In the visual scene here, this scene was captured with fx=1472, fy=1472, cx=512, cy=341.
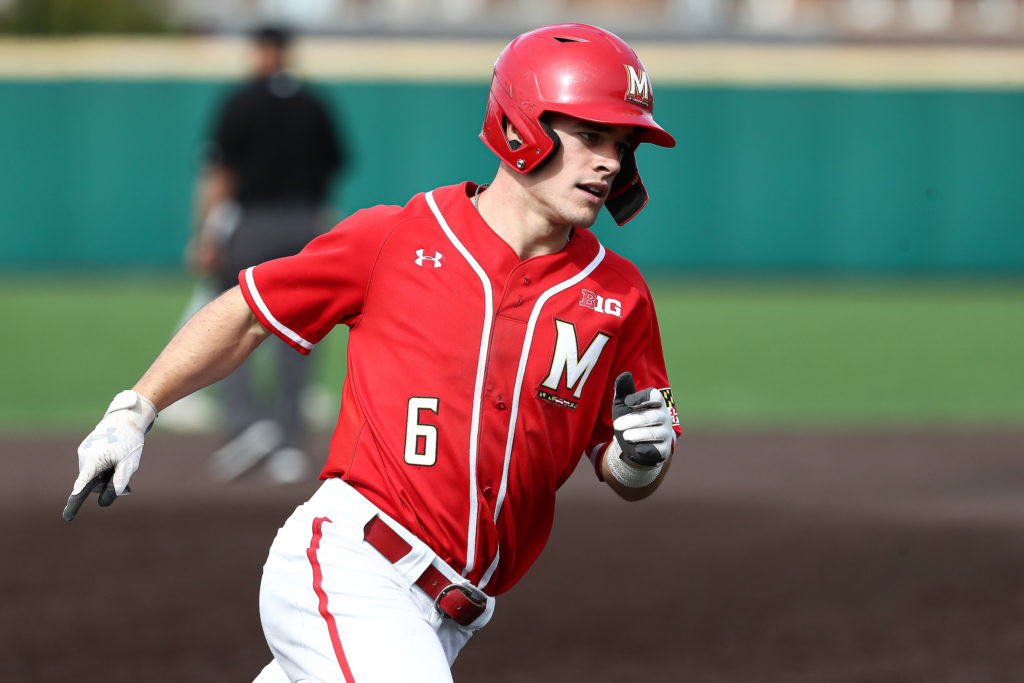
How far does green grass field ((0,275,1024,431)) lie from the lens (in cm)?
1134

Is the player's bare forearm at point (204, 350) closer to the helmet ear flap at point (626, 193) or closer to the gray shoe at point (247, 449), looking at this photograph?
the helmet ear flap at point (626, 193)

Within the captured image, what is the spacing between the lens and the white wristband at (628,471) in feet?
12.0

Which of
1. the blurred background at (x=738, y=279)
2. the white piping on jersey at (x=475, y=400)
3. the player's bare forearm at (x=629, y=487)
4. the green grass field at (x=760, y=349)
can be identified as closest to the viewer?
the white piping on jersey at (x=475, y=400)

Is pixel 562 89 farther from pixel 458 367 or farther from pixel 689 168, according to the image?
pixel 689 168

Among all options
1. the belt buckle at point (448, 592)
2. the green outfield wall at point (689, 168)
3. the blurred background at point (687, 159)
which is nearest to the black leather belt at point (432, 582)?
the belt buckle at point (448, 592)

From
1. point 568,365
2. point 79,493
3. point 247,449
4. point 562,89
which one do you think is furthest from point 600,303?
point 247,449

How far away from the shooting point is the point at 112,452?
3.34m

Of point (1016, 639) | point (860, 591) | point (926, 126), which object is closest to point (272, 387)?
point (860, 591)

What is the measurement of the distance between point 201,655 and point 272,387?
6989 millimetres

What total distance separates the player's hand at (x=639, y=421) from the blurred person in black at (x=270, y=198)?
198 inches

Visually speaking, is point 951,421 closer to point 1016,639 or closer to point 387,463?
point 1016,639

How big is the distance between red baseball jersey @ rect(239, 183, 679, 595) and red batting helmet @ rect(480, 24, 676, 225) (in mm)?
255

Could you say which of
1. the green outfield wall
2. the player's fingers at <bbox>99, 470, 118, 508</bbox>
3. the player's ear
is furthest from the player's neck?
the green outfield wall

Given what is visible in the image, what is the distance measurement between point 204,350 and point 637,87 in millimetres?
1217
